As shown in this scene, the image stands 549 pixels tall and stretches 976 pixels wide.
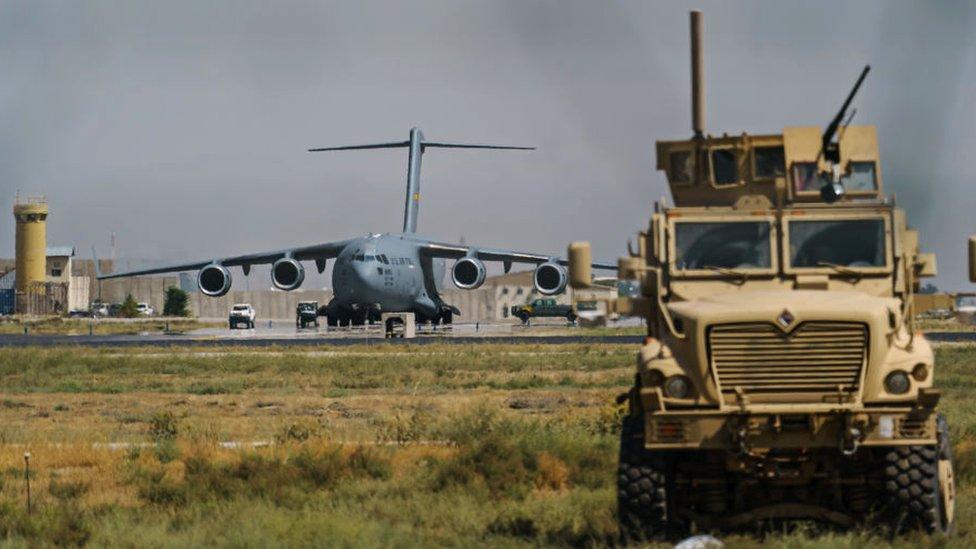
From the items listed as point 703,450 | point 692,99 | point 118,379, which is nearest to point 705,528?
point 703,450

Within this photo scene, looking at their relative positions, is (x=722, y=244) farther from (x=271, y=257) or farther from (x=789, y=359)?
(x=271, y=257)

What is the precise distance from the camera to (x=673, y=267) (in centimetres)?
1260

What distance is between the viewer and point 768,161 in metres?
13.7

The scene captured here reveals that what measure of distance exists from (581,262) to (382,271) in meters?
47.7

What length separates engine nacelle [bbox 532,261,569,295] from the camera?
60.1 m

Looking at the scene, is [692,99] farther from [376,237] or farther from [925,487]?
[376,237]

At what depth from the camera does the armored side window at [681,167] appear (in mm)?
13906

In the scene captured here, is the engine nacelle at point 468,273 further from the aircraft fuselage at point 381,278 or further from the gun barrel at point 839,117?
the gun barrel at point 839,117

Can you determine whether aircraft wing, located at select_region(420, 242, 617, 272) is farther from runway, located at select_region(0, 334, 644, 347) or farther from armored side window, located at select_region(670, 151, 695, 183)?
armored side window, located at select_region(670, 151, 695, 183)

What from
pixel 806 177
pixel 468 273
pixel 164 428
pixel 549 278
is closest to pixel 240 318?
pixel 468 273

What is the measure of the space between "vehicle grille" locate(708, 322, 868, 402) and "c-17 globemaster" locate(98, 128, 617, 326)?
4816cm

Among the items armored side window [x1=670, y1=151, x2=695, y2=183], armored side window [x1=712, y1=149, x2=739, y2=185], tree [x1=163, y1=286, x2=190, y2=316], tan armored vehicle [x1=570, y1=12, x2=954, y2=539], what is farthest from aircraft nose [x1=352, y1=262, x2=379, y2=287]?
tree [x1=163, y1=286, x2=190, y2=316]

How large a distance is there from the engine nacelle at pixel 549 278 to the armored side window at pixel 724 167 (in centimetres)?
4573

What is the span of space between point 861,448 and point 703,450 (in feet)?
3.77
